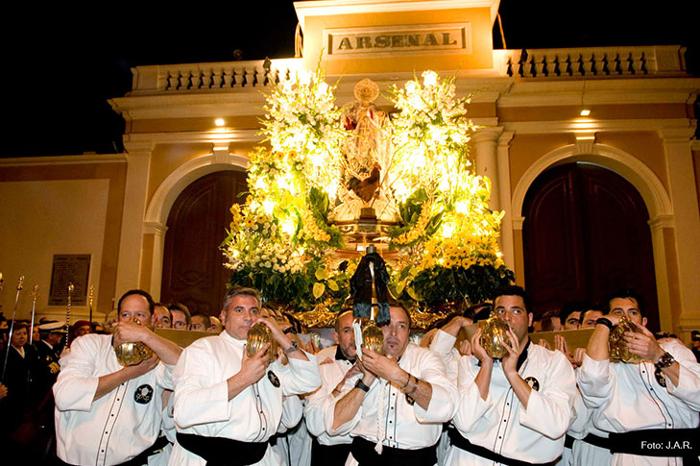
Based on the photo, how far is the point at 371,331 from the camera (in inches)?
109

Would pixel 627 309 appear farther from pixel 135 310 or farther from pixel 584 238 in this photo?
pixel 584 238

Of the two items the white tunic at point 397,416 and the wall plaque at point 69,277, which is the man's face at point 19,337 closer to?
the wall plaque at point 69,277

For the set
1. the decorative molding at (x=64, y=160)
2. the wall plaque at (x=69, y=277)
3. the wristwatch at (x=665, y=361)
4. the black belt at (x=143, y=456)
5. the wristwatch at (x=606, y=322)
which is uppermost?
the decorative molding at (x=64, y=160)

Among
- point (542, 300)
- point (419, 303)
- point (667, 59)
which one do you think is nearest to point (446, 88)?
point (419, 303)

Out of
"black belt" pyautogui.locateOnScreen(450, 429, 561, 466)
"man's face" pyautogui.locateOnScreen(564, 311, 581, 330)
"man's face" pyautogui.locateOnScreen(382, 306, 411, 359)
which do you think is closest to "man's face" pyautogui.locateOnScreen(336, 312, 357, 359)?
"man's face" pyautogui.locateOnScreen(382, 306, 411, 359)

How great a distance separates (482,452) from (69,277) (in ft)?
30.3

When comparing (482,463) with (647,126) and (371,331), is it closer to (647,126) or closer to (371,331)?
(371,331)

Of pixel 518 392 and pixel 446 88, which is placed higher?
pixel 446 88

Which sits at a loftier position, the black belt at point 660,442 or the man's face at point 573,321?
the man's face at point 573,321

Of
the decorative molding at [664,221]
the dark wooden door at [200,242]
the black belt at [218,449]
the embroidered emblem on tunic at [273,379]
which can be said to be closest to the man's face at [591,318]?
the embroidered emblem on tunic at [273,379]

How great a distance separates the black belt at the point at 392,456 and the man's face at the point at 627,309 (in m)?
1.41

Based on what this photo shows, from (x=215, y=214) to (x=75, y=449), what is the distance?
7.98m

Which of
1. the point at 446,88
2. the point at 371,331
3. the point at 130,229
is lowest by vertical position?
the point at 371,331

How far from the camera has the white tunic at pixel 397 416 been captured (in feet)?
9.76
